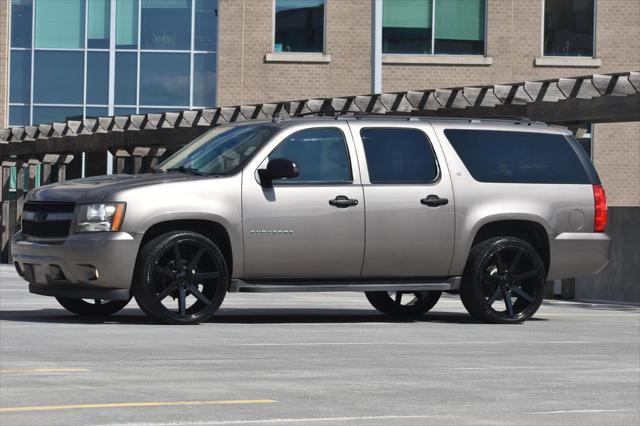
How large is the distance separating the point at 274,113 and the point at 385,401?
1766 cm

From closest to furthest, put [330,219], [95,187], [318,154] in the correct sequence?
1. [95,187]
2. [330,219]
3. [318,154]

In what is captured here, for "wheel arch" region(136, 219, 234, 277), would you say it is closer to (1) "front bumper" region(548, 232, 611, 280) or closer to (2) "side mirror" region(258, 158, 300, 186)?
(2) "side mirror" region(258, 158, 300, 186)

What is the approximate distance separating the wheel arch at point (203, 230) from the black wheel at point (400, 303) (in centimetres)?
256

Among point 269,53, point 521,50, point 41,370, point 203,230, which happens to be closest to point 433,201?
point 203,230

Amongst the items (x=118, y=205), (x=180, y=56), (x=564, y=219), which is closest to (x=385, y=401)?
(x=118, y=205)

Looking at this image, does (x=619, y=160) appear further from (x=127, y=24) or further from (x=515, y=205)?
(x=515, y=205)

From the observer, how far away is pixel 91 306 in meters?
13.5

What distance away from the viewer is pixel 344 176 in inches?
506

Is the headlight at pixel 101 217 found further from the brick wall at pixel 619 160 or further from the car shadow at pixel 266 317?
the brick wall at pixel 619 160

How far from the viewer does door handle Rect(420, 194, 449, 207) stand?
42.6ft

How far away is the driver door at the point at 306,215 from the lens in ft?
40.8

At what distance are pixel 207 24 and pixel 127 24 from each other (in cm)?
207

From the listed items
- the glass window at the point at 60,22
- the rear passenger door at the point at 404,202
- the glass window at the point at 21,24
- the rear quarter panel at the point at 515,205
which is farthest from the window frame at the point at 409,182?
the glass window at the point at 21,24

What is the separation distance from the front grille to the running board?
56.1 inches
